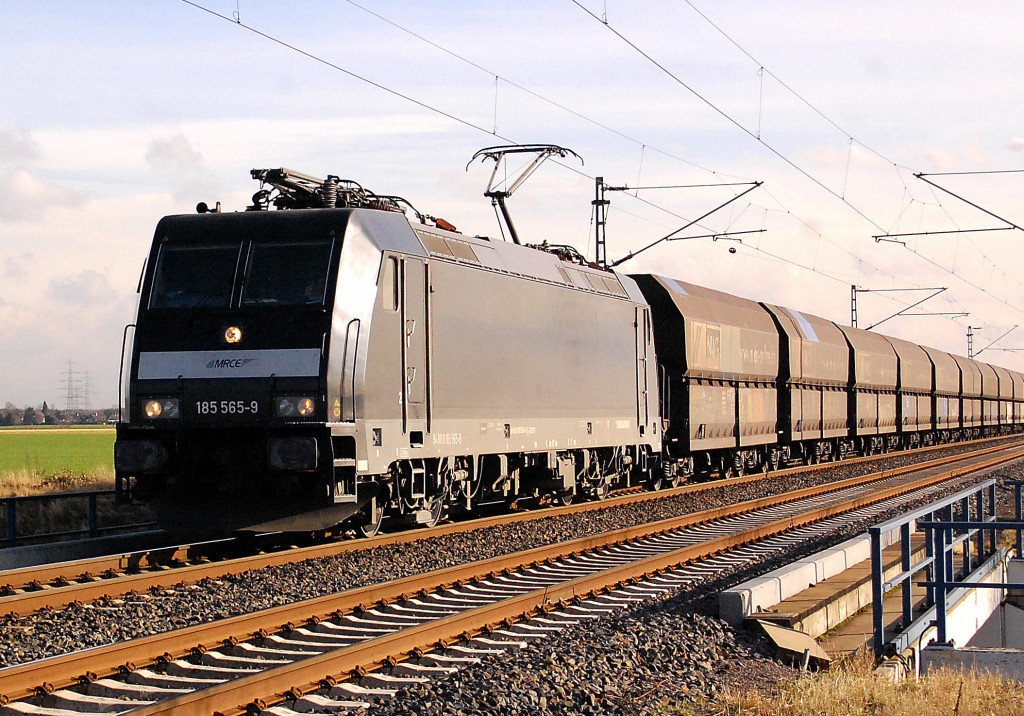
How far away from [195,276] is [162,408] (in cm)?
153

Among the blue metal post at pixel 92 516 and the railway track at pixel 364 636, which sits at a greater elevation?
the blue metal post at pixel 92 516

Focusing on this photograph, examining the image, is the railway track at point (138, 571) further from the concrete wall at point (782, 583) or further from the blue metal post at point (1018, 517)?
the blue metal post at point (1018, 517)

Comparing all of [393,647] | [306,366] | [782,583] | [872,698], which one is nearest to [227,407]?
[306,366]

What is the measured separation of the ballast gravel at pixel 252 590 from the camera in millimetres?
8828

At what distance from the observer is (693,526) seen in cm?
1756

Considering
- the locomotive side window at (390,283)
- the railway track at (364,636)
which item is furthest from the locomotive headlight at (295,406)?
the railway track at (364,636)

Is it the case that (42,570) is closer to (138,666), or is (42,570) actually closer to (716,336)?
(138,666)

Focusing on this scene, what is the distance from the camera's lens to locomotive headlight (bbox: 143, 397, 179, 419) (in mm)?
12906

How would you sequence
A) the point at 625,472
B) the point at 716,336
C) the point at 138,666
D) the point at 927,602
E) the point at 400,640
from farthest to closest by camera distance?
1. the point at 716,336
2. the point at 625,472
3. the point at 927,602
4. the point at 400,640
5. the point at 138,666

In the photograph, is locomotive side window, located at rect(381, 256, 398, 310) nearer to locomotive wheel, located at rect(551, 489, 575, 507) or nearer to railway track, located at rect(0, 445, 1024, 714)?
railway track, located at rect(0, 445, 1024, 714)

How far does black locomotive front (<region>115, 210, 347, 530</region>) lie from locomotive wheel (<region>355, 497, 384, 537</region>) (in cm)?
148

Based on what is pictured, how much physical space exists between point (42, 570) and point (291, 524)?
99.7 inches

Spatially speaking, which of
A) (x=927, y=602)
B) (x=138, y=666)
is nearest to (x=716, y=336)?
(x=927, y=602)

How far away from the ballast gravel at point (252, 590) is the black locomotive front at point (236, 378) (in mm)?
1126
